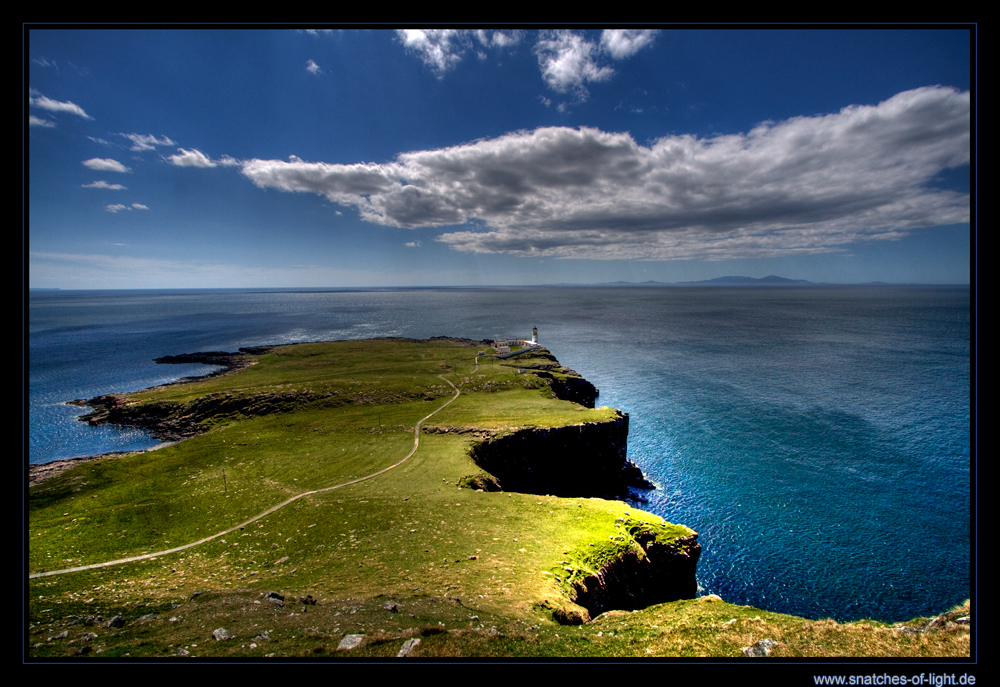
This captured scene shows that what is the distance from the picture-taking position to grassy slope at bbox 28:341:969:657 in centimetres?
1254

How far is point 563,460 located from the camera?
42094 mm

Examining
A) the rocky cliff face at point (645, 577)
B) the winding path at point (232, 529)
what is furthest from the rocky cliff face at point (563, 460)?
the rocky cliff face at point (645, 577)

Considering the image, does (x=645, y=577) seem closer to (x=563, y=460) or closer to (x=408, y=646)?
(x=563, y=460)

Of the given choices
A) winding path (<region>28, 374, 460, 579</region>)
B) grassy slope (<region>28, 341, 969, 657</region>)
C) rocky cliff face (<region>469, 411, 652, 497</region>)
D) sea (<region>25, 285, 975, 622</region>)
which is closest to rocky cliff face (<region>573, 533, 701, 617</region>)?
grassy slope (<region>28, 341, 969, 657</region>)

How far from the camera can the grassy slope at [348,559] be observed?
12539 mm

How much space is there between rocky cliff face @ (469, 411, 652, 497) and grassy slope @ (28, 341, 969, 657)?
2.77 meters

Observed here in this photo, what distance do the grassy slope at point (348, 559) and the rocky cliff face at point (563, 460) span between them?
2.77m

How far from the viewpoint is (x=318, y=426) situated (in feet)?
162

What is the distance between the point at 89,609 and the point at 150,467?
30.4m

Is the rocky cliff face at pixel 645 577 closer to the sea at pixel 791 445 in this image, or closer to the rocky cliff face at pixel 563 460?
the sea at pixel 791 445

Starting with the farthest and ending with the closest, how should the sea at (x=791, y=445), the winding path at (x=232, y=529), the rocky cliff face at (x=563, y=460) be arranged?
the rocky cliff face at (x=563, y=460) < the sea at (x=791, y=445) < the winding path at (x=232, y=529)
